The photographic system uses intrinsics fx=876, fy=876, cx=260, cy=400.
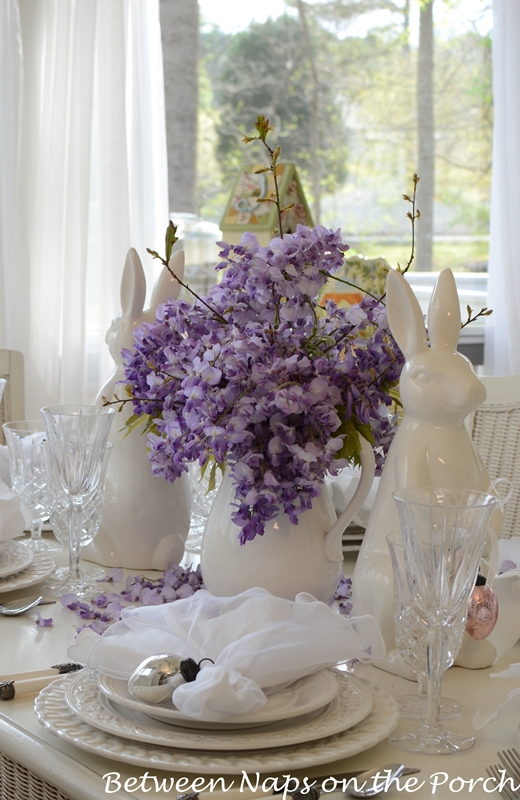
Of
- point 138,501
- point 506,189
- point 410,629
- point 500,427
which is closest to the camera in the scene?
point 410,629

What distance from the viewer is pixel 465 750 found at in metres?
0.66

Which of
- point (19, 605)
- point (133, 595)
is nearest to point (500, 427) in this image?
point (133, 595)

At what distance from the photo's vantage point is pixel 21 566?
1067 mm

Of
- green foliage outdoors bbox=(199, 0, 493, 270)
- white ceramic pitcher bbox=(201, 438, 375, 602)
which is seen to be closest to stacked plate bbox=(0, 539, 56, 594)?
white ceramic pitcher bbox=(201, 438, 375, 602)

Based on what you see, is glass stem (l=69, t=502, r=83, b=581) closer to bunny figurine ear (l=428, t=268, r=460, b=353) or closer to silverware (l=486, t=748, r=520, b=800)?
bunny figurine ear (l=428, t=268, r=460, b=353)

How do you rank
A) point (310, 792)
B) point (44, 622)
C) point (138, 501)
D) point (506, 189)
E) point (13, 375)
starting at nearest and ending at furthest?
point (310, 792), point (44, 622), point (138, 501), point (13, 375), point (506, 189)

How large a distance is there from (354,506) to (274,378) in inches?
6.8

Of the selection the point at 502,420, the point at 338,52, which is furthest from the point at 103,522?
the point at 338,52

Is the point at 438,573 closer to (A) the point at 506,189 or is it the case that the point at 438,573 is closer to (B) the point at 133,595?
(B) the point at 133,595

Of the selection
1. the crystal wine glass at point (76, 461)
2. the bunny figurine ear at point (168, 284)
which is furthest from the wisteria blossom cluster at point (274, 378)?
the bunny figurine ear at point (168, 284)

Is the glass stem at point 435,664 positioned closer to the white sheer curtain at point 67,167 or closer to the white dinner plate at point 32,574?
the white dinner plate at point 32,574

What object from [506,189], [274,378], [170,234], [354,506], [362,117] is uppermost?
[362,117]

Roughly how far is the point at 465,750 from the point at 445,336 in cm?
39

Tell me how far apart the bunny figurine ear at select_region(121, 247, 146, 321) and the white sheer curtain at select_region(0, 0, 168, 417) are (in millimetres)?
1770
